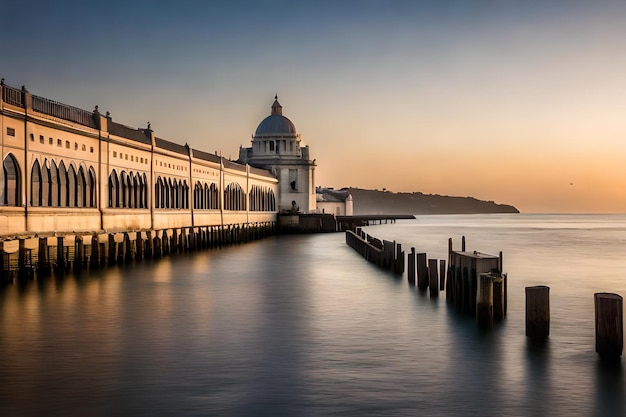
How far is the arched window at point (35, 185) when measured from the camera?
38.8 metres

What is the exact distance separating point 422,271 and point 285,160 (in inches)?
Answer: 3769

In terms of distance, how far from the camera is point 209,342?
19.4 m

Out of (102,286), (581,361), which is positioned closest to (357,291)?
(102,286)

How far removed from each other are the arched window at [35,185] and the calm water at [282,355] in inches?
287

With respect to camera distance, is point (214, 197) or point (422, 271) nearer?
point (422, 271)

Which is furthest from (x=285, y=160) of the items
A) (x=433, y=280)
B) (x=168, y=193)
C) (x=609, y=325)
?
(x=609, y=325)

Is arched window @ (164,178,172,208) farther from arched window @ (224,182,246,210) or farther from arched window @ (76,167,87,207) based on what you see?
arched window @ (224,182,246,210)

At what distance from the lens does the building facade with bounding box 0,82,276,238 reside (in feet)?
122

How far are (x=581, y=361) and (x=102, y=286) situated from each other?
2032 cm

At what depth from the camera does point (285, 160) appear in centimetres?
12569

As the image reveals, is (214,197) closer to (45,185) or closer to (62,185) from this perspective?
(62,185)

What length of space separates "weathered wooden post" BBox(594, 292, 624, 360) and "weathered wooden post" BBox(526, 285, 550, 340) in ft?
5.37

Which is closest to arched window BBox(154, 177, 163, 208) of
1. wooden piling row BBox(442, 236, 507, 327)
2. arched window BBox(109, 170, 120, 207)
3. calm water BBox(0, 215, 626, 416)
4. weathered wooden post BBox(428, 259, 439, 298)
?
arched window BBox(109, 170, 120, 207)

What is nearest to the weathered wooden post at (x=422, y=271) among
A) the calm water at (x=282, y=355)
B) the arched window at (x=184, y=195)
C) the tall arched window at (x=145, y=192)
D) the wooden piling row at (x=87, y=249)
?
the calm water at (x=282, y=355)
